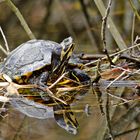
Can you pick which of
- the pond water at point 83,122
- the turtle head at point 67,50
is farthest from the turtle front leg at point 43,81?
→ the pond water at point 83,122

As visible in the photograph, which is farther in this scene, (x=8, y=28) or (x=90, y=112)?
(x=8, y=28)

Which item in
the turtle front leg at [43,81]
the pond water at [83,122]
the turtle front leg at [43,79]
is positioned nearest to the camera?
the pond water at [83,122]

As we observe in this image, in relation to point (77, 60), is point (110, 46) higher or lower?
lower

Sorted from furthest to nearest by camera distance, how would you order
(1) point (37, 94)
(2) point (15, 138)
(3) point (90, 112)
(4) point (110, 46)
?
(4) point (110, 46) → (1) point (37, 94) → (3) point (90, 112) → (2) point (15, 138)

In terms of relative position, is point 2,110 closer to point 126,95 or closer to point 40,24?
point 126,95

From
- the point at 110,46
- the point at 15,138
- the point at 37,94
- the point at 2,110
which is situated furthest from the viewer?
the point at 110,46

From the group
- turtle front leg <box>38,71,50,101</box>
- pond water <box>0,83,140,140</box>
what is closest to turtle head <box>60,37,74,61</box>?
turtle front leg <box>38,71,50,101</box>

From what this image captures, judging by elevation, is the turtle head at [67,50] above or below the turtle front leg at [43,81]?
above

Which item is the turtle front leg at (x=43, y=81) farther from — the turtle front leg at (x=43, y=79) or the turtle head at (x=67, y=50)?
the turtle head at (x=67, y=50)

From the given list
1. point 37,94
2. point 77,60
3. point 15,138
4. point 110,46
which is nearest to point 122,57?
point 77,60
